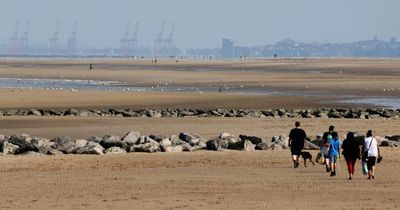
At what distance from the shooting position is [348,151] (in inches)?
896

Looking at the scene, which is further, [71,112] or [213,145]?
[71,112]

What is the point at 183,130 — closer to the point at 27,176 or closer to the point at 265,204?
the point at 27,176

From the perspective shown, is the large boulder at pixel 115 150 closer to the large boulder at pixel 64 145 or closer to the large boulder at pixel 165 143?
the large boulder at pixel 64 145

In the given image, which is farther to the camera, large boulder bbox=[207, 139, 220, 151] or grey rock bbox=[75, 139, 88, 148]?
large boulder bbox=[207, 139, 220, 151]

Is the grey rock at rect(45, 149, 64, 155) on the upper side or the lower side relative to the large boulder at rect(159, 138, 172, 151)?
lower

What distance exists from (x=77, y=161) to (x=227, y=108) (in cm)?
2243

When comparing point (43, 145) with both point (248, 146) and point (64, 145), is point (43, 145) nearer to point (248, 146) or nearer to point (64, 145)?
point (64, 145)

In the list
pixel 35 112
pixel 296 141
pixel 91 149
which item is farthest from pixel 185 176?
pixel 35 112

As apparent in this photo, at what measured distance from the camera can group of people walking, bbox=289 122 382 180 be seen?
22.7 metres

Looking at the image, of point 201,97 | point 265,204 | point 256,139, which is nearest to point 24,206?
point 265,204

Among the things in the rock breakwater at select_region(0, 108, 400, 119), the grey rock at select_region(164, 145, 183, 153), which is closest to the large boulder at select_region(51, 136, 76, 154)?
the grey rock at select_region(164, 145, 183, 153)

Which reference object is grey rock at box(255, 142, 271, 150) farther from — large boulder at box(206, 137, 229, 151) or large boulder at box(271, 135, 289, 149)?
large boulder at box(206, 137, 229, 151)

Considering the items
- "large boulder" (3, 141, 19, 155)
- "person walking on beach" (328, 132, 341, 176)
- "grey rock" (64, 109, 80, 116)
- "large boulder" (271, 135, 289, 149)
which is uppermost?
"person walking on beach" (328, 132, 341, 176)

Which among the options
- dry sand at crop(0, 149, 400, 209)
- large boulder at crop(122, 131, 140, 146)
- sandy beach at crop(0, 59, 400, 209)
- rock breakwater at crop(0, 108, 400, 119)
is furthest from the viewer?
rock breakwater at crop(0, 108, 400, 119)
